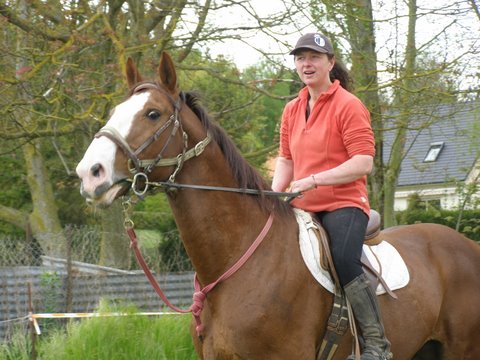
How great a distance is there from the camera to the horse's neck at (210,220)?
4387 millimetres

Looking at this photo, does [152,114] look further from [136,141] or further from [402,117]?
[402,117]

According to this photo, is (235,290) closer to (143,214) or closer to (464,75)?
(464,75)

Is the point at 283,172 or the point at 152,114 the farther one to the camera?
the point at 283,172

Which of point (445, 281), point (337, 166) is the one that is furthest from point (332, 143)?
point (445, 281)

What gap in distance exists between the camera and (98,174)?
12.7ft

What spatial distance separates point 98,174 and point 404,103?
7.63 metres

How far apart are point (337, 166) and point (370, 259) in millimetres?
791

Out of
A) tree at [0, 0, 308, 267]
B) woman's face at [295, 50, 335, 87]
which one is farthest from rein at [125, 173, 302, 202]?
tree at [0, 0, 308, 267]

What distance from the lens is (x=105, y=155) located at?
390 centimetres

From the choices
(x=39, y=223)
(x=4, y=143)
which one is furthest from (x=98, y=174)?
(x=39, y=223)

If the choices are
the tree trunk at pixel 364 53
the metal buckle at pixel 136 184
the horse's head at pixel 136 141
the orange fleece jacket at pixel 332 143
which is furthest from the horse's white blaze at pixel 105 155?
the tree trunk at pixel 364 53

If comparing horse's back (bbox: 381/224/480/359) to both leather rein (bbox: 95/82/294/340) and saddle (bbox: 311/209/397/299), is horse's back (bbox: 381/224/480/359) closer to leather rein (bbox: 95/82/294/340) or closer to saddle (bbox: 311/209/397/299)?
saddle (bbox: 311/209/397/299)

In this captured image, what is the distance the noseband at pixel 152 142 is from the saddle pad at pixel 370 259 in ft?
Result: 2.77

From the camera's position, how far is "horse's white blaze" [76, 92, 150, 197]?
3.84 m
